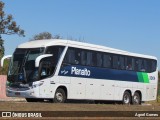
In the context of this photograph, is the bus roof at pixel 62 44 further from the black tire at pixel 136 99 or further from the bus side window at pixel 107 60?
the black tire at pixel 136 99

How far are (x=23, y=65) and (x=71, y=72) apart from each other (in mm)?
2820

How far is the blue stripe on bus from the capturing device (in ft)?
88.3

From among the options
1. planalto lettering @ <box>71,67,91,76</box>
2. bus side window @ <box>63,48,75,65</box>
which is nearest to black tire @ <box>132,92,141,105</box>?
planalto lettering @ <box>71,67,91,76</box>

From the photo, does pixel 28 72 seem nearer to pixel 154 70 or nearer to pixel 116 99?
pixel 116 99

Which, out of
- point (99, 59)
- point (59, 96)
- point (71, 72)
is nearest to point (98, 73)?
point (99, 59)

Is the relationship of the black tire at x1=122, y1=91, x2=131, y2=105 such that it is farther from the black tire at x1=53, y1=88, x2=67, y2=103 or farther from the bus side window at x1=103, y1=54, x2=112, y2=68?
the black tire at x1=53, y1=88, x2=67, y2=103

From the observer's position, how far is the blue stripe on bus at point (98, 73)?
88.3 ft

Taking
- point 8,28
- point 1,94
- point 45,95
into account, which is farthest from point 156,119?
point 8,28

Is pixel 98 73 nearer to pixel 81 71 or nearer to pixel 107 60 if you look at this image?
pixel 107 60

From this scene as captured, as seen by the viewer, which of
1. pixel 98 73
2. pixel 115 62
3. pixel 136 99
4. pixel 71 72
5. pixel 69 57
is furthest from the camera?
pixel 136 99

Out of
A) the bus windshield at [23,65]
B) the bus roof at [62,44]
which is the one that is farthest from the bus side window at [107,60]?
the bus windshield at [23,65]

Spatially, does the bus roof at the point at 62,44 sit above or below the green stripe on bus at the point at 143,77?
above

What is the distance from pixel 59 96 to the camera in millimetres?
26922

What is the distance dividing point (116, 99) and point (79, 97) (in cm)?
424
